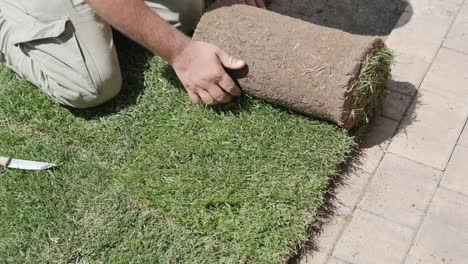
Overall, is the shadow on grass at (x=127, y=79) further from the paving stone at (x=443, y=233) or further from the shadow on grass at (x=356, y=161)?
the paving stone at (x=443, y=233)

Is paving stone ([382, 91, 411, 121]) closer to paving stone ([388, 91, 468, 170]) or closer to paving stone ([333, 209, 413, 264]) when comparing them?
paving stone ([388, 91, 468, 170])

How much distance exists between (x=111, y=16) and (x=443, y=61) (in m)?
1.79

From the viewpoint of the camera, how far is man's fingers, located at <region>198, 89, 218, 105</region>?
299 cm

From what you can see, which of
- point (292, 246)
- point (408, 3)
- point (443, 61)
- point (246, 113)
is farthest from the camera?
point (408, 3)

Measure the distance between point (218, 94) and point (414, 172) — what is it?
3.26 ft

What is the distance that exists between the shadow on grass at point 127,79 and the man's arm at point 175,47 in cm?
47

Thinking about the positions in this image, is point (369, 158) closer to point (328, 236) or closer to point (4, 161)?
point (328, 236)

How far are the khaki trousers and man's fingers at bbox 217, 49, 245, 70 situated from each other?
2.06 ft

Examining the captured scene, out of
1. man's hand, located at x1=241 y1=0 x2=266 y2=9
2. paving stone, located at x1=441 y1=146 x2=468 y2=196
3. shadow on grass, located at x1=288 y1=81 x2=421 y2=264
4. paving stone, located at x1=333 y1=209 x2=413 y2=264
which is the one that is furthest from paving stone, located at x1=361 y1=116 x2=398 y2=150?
man's hand, located at x1=241 y1=0 x2=266 y2=9

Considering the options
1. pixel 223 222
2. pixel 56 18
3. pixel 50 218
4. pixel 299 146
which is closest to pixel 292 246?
pixel 223 222

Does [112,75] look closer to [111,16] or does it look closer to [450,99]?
[111,16]

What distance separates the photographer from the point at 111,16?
289cm

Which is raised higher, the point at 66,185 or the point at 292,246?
the point at 66,185

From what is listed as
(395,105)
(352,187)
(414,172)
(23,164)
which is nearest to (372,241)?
(352,187)
